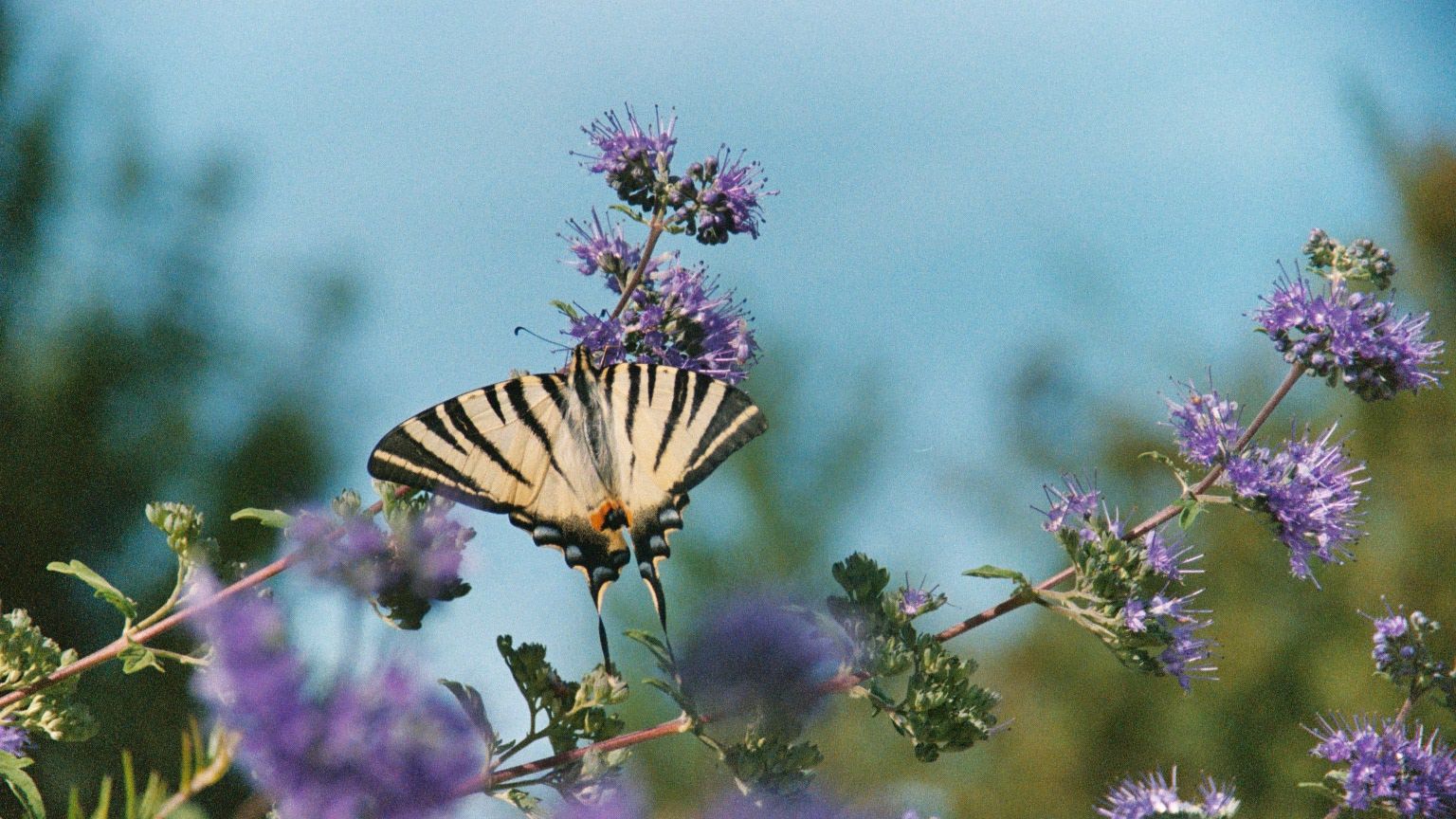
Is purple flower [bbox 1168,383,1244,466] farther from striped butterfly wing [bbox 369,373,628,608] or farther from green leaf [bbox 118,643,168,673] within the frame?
green leaf [bbox 118,643,168,673]

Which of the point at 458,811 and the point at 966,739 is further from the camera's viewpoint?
the point at 966,739

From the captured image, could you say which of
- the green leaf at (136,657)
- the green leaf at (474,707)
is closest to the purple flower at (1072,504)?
the green leaf at (474,707)

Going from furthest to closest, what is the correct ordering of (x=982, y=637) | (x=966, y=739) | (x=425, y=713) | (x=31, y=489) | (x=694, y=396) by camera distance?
(x=982, y=637) → (x=31, y=489) → (x=694, y=396) → (x=966, y=739) → (x=425, y=713)

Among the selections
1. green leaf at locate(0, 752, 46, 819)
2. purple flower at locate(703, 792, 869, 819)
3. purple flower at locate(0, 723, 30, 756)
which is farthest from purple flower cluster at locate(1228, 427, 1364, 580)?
purple flower at locate(0, 723, 30, 756)

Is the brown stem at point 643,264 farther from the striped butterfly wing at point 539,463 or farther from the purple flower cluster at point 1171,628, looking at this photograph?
the purple flower cluster at point 1171,628

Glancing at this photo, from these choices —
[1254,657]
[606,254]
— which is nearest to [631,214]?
[606,254]

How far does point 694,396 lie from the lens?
8.39 feet

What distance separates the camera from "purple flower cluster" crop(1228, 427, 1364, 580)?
2.59 m

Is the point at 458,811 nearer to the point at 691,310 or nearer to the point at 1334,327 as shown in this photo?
the point at 691,310

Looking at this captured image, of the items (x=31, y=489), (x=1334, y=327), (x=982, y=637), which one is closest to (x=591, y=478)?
(x=1334, y=327)

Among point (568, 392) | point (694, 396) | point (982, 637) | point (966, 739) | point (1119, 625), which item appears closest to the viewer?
point (966, 739)

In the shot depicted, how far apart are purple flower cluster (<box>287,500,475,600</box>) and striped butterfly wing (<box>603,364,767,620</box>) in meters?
0.50

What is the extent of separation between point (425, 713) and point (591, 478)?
169 centimetres

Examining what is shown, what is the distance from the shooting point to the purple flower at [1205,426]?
264 centimetres
